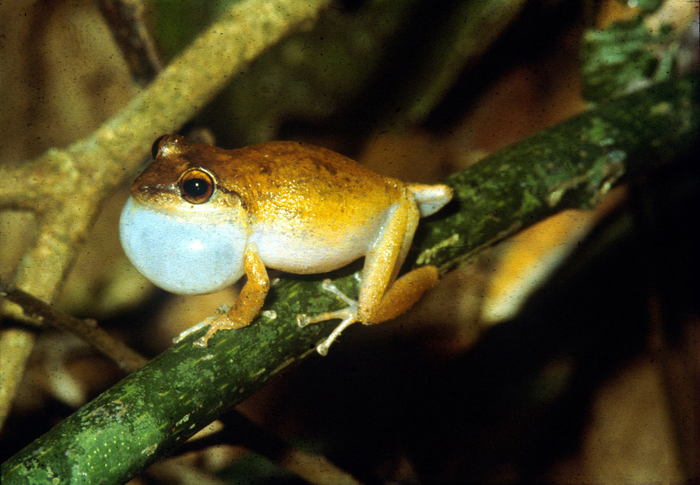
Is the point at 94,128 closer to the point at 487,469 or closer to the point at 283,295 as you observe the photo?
the point at 283,295

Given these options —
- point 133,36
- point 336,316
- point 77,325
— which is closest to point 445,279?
point 336,316

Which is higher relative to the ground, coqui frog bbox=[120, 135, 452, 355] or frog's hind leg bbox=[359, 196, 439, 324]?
coqui frog bbox=[120, 135, 452, 355]

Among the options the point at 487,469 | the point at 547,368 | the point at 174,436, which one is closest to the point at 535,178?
the point at 547,368

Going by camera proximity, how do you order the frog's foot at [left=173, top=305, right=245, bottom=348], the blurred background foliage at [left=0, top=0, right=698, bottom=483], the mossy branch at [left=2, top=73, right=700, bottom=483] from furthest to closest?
the blurred background foliage at [left=0, top=0, right=698, bottom=483], the frog's foot at [left=173, top=305, right=245, bottom=348], the mossy branch at [left=2, top=73, right=700, bottom=483]

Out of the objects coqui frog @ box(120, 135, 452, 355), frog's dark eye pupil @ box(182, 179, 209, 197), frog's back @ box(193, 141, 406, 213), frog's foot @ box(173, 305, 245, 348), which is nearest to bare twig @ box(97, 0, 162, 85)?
coqui frog @ box(120, 135, 452, 355)

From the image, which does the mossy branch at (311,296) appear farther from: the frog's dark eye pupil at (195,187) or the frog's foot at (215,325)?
the frog's dark eye pupil at (195,187)

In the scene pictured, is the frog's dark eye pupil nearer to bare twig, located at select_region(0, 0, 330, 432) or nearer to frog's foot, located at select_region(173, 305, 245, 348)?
frog's foot, located at select_region(173, 305, 245, 348)
